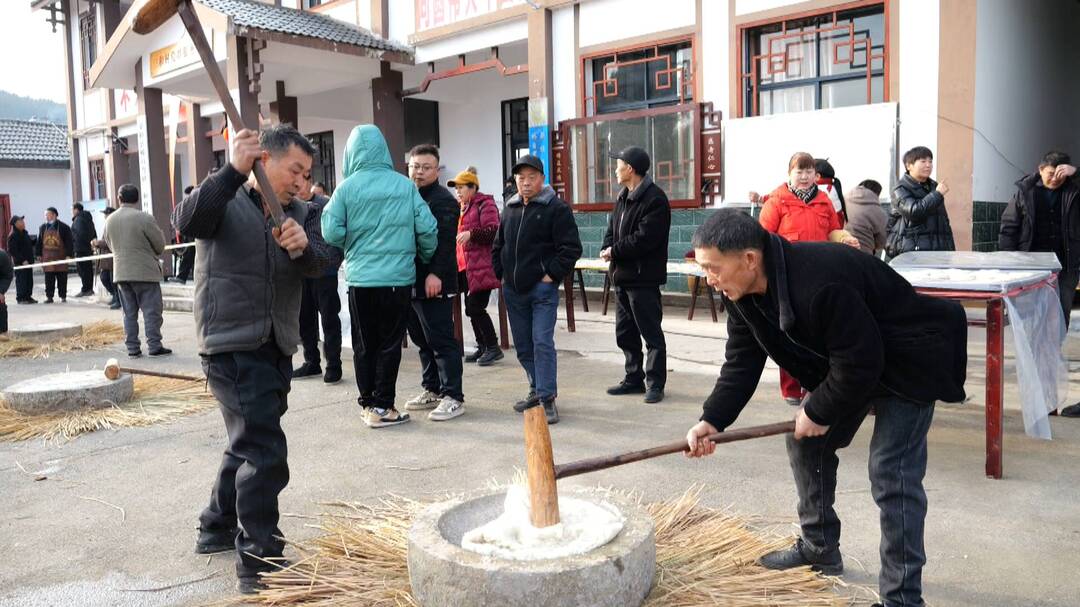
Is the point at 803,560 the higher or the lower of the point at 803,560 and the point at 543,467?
the lower

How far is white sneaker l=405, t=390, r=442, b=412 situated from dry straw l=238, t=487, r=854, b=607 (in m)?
2.32

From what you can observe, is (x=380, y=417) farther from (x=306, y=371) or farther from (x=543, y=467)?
(x=543, y=467)

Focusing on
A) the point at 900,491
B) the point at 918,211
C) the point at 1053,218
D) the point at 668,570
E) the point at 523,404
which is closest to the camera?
the point at 900,491

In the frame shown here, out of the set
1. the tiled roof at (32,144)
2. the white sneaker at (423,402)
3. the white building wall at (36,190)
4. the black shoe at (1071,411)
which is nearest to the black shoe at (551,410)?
the white sneaker at (423,402)

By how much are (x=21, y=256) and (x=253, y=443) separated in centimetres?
1543

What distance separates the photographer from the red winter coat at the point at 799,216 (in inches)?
211

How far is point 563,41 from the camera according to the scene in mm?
10945

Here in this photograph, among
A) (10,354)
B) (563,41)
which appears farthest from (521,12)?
(10,354)

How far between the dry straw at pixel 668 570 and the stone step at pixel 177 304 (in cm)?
1093

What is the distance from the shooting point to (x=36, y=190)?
2539 centimetres

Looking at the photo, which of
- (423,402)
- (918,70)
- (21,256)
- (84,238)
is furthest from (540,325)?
(21,256)

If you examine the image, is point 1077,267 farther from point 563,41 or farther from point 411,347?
point 563,41

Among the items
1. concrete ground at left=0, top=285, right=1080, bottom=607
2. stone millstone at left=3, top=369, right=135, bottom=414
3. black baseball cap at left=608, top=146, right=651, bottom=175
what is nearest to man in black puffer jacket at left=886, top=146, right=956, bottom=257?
concrete ground at left=0, top=285, right=1080, bottom=607

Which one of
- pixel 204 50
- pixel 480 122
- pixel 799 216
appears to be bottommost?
pixel 799 216
